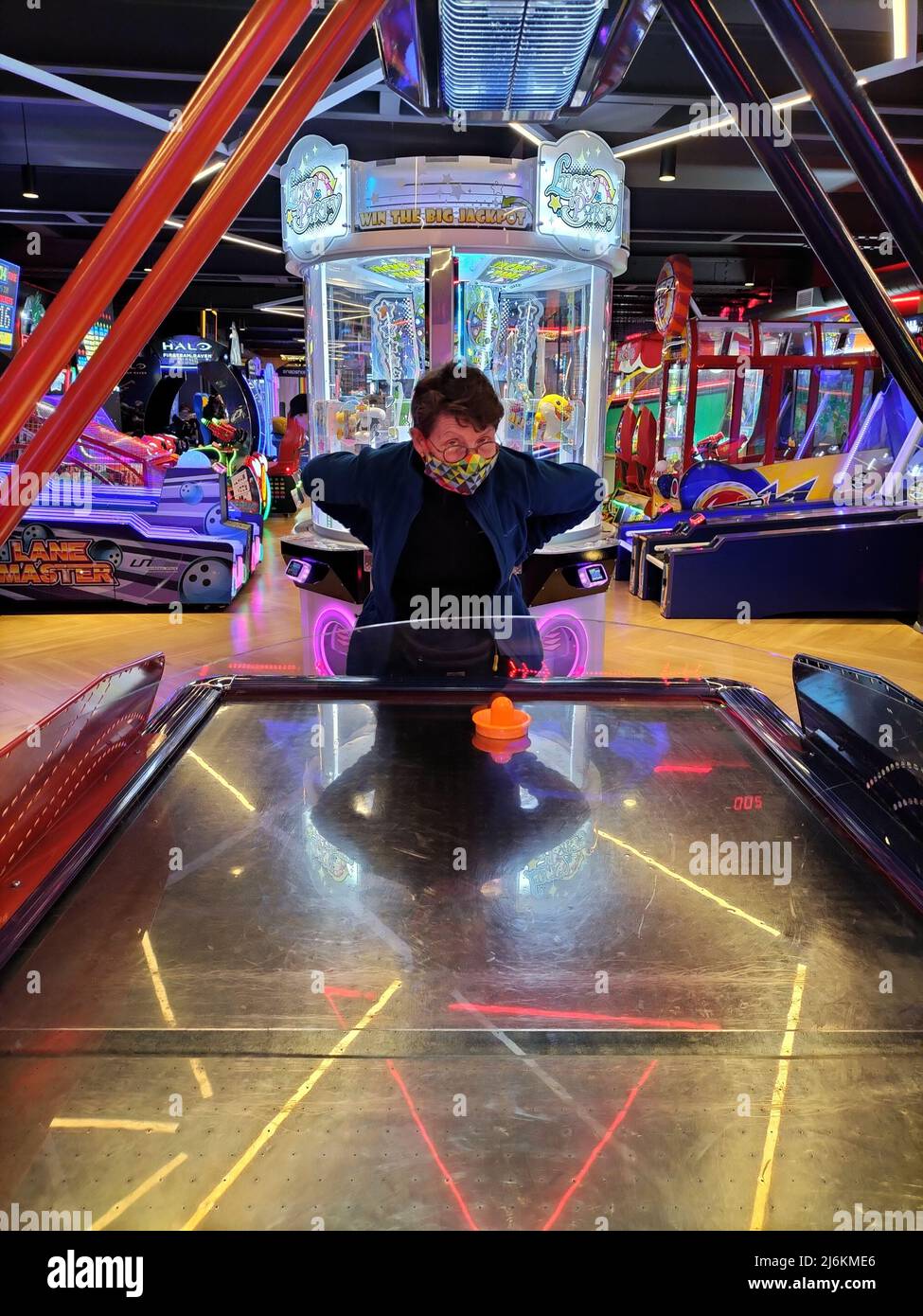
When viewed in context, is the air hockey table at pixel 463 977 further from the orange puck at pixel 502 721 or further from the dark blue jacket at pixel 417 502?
the dark blue jacket at pixel 417 502

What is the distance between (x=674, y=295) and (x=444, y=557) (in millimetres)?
6724

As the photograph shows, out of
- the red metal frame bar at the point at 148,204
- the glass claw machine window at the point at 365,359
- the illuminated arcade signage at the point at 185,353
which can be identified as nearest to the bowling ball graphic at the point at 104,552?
the glass claw machine window at the point at 365,359

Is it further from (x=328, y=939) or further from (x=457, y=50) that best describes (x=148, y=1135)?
(x=457, y=50)

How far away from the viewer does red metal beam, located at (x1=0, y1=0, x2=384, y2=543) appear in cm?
83

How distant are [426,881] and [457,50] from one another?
191 centimetres

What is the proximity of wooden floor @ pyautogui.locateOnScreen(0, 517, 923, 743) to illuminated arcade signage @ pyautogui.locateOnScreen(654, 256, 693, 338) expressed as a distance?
2719 mm

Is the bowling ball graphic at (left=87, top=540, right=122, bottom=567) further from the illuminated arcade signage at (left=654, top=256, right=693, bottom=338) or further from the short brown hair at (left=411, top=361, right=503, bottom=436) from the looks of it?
the illuminated arcade signage at (left=654, top=256, right=693, bottom=338)

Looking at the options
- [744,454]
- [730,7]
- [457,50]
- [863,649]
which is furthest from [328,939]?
[744,454]

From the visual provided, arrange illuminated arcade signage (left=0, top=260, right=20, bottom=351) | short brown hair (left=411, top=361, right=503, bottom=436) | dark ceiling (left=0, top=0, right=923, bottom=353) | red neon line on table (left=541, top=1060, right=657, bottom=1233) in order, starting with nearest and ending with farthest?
red neon line on table (left=541, top=1060, right=657, bottom=1233) → short brown hair (left=411, top=361, right=503, bottom=436) → dark ceiling (left=0, top=0, right=923, bottom=353) → illuminated arcade signage (left=0, top=260, right=20, bottom=351)

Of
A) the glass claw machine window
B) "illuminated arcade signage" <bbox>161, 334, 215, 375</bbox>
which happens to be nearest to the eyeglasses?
the glass claw machine window

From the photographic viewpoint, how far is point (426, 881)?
41.0 inches

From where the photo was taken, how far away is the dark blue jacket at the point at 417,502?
7.43ft

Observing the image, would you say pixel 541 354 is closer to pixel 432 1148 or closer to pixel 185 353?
pixel 432 1148

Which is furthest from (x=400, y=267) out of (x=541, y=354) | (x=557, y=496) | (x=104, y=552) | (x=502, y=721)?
(x=502, y=721)
